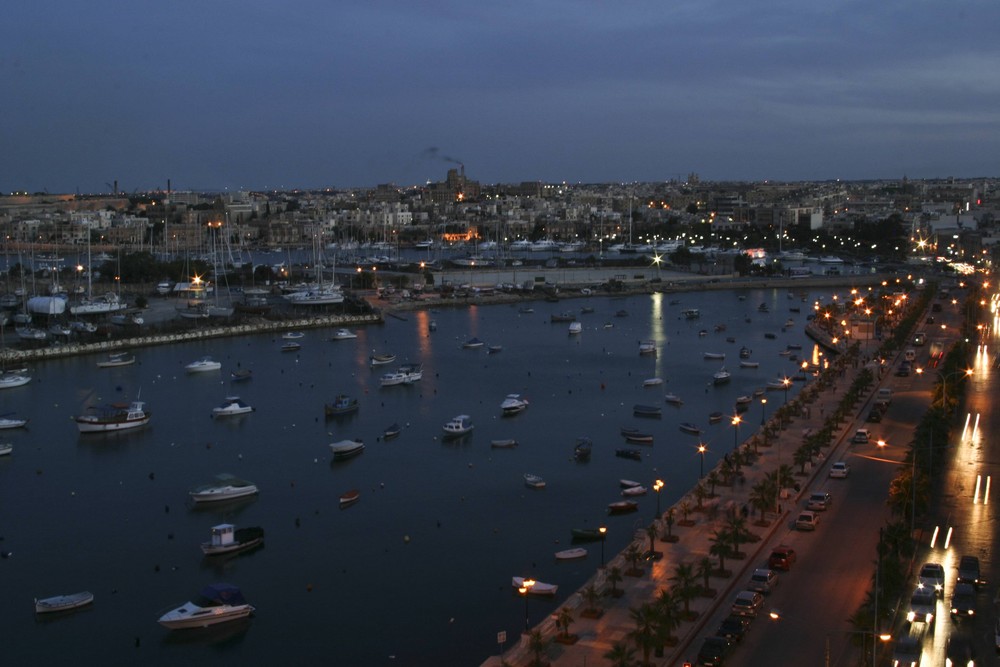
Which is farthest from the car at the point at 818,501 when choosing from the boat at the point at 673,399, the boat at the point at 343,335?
the boat at the point at 343,335

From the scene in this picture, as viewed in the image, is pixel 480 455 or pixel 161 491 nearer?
pixel 161 491

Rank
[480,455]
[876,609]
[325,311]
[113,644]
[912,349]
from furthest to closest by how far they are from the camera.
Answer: [325,311] → [912,349] → [480,455] → [113,644] → [876,609]

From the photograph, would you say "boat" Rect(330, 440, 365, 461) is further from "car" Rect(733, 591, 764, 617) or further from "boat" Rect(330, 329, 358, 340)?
"boat" Rect(330, 329, 358, 340)

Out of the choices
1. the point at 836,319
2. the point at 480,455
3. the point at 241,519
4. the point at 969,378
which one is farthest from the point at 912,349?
the point at 241,519

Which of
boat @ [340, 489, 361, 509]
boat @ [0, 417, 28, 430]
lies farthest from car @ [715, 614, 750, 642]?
boat @ [0, 417, 28, 430]

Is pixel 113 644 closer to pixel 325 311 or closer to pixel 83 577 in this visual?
pixel 83 577

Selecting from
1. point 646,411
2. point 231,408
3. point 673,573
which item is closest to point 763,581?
point 673,573
